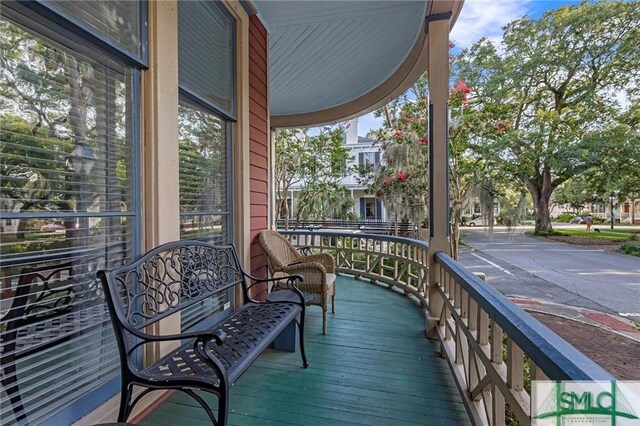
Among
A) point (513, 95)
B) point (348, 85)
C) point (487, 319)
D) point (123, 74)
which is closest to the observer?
point (487, 319)

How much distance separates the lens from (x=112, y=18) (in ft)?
5.05

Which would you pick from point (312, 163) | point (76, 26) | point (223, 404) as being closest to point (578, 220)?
point (312, 163)

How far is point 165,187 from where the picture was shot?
5.82ft

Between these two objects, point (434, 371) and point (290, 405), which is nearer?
point (290, 405)

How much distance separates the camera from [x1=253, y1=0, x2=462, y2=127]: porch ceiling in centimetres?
288

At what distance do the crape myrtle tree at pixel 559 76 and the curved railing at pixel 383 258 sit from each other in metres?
6.72

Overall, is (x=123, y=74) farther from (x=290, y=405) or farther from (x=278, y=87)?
(x=278, y=87)

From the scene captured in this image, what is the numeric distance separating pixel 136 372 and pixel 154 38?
1690 millimetres

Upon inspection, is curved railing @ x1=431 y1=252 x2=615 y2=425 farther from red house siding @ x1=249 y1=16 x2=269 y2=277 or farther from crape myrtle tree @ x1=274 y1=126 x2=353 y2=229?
crape myrtle tree @ x1=274 y1=126 x2=353 y2=229

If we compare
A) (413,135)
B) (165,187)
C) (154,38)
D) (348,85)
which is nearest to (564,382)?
(165,187)

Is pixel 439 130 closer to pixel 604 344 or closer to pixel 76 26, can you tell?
pixel 76 26

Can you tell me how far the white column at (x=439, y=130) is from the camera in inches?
104

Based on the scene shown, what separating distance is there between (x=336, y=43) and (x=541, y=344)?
138 inches

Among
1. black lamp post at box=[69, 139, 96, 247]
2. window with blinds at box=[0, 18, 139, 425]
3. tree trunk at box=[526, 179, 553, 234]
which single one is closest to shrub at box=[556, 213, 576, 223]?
tree trunk at box=[526, 179, 553, 234]
